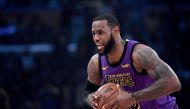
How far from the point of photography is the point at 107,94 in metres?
4.65

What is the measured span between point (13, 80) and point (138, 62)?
16.2 feet

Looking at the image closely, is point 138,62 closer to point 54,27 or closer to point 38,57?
point 38,57

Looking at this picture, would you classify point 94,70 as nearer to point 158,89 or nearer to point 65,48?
point 158,89

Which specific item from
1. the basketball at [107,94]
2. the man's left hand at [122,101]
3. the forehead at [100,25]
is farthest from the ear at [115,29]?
the man's left hand at [122,101]

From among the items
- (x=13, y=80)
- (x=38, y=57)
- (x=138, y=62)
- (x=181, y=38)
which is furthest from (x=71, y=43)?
(x=138, y=62)

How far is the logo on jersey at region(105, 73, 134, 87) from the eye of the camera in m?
4.86

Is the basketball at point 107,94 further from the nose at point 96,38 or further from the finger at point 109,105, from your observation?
the nose at point 96,38

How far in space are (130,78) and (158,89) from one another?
0.46 meters

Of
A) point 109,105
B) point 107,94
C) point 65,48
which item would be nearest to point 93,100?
point 107,94

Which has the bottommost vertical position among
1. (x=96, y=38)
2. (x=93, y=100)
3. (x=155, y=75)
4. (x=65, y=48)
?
(x=65, y=48)

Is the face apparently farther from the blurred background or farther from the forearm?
the blurred background

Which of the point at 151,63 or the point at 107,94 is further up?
the point at 151,63

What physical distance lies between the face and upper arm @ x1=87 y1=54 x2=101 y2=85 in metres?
0.42

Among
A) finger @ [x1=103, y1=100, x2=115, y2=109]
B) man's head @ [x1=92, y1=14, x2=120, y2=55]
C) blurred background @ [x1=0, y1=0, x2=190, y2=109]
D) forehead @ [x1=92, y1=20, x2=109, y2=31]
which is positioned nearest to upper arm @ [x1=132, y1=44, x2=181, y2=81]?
man's head @ [x1=92, y1=14, x2=120, y2=55]
